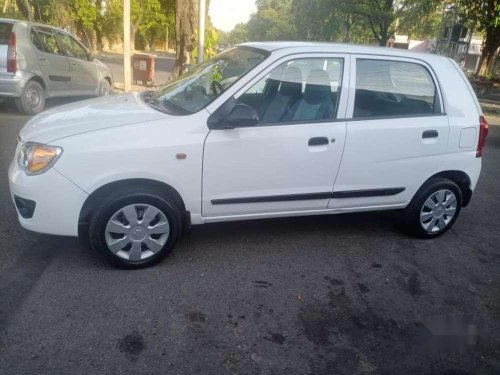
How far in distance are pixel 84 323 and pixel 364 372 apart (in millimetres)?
1771

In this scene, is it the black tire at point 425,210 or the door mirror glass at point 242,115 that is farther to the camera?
the black tire at point 425,210

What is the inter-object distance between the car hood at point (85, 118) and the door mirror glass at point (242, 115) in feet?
1.68

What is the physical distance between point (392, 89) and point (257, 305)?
231 cm

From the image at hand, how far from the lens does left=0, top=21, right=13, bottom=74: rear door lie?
7805 millimetres

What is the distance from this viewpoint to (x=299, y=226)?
468cm

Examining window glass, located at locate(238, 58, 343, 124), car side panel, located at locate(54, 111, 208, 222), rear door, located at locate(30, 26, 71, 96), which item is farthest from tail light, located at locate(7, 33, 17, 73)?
window glass, located at locate(238, 58, 343, 124)

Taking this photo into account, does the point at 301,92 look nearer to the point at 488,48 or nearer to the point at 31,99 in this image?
the point at 31,99

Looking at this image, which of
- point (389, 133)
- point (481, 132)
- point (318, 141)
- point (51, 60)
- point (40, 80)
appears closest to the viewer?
point (318, 141)

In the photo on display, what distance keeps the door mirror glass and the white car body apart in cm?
10

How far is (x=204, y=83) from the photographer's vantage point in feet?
13.3

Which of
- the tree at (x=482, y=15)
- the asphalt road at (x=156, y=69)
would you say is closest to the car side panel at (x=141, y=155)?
the asphalt road at (x=156, y=69)

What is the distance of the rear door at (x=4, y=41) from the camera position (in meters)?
7.80

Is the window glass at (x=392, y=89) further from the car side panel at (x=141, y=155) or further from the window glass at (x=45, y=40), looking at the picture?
the window glass at (x=45, y=40)

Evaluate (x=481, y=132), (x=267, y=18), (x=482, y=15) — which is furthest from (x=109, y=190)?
(x=267, y=18)
